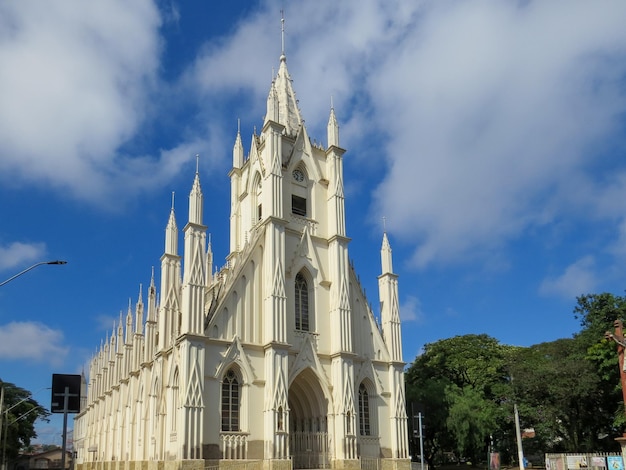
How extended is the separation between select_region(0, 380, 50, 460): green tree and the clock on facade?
36.0 metres

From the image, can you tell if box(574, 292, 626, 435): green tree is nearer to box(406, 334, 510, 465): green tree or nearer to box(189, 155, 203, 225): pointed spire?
box(406, 334, 510, 465): green tree

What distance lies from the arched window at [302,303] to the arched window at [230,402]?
16.5 feet

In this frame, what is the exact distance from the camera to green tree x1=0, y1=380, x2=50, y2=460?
56.2 meters

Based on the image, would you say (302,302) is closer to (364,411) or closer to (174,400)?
(364,411)

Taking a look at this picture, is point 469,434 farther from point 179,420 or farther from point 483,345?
point 179,420

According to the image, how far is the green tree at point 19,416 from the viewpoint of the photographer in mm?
56188

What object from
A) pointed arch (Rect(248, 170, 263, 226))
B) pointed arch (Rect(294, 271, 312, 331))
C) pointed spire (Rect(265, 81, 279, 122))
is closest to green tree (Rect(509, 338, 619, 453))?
pointed arch (Rect(294, 271, 312, 331))

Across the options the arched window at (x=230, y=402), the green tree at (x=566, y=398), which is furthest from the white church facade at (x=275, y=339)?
the green tree at (x=566, y=398)

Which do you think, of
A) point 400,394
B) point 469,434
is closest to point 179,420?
point 400,394

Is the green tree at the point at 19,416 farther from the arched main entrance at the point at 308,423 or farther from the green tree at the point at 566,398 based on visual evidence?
the green tree at the point at 566,398

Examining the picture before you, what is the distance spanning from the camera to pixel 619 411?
39.3m

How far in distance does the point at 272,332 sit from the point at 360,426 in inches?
311

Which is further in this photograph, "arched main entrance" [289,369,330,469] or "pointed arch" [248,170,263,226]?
"pointed arch" [248,170,263,226]

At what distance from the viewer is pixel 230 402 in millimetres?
29672
